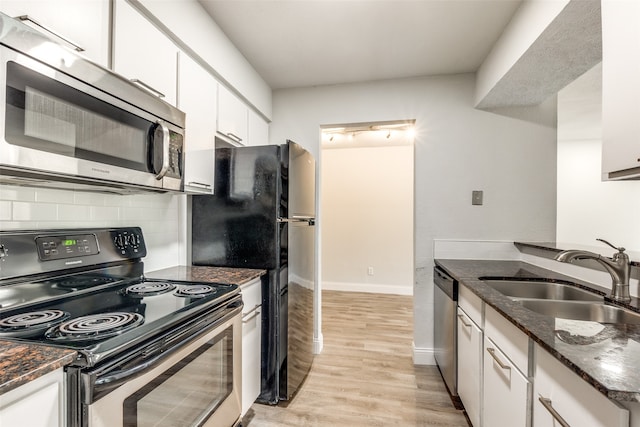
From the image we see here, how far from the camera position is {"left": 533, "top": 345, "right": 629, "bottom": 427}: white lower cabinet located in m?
0.69

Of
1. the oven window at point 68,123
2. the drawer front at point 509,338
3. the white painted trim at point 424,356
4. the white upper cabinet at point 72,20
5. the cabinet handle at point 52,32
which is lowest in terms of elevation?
the white painted trim at point 424,356

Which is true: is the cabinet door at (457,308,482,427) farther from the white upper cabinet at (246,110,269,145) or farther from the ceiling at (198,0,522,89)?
the white upper cabinet at (246,110,269,145)

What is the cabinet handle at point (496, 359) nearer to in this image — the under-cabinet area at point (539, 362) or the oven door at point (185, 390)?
the under-cabinet area at point (539, 362)

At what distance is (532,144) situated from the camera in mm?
2471

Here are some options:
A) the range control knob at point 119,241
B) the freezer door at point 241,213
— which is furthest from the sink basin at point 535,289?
the range control knob at point 119,241

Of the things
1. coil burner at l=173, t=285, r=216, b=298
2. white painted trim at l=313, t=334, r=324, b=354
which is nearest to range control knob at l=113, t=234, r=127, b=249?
coil burner at l=173, t=285, r=216, b=298

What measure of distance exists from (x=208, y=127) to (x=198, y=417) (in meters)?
1.50

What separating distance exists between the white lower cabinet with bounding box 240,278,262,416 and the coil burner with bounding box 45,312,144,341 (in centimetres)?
67

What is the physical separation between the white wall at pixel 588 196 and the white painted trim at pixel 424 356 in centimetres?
214

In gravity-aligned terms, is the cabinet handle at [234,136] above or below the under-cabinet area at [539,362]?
above

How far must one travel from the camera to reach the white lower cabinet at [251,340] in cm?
168

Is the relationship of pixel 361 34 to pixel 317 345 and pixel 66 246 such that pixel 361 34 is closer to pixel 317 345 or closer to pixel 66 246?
pixel 66 246

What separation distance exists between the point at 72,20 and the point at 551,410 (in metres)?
1.99

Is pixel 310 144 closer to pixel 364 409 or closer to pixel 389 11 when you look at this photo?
pixel 389 11
